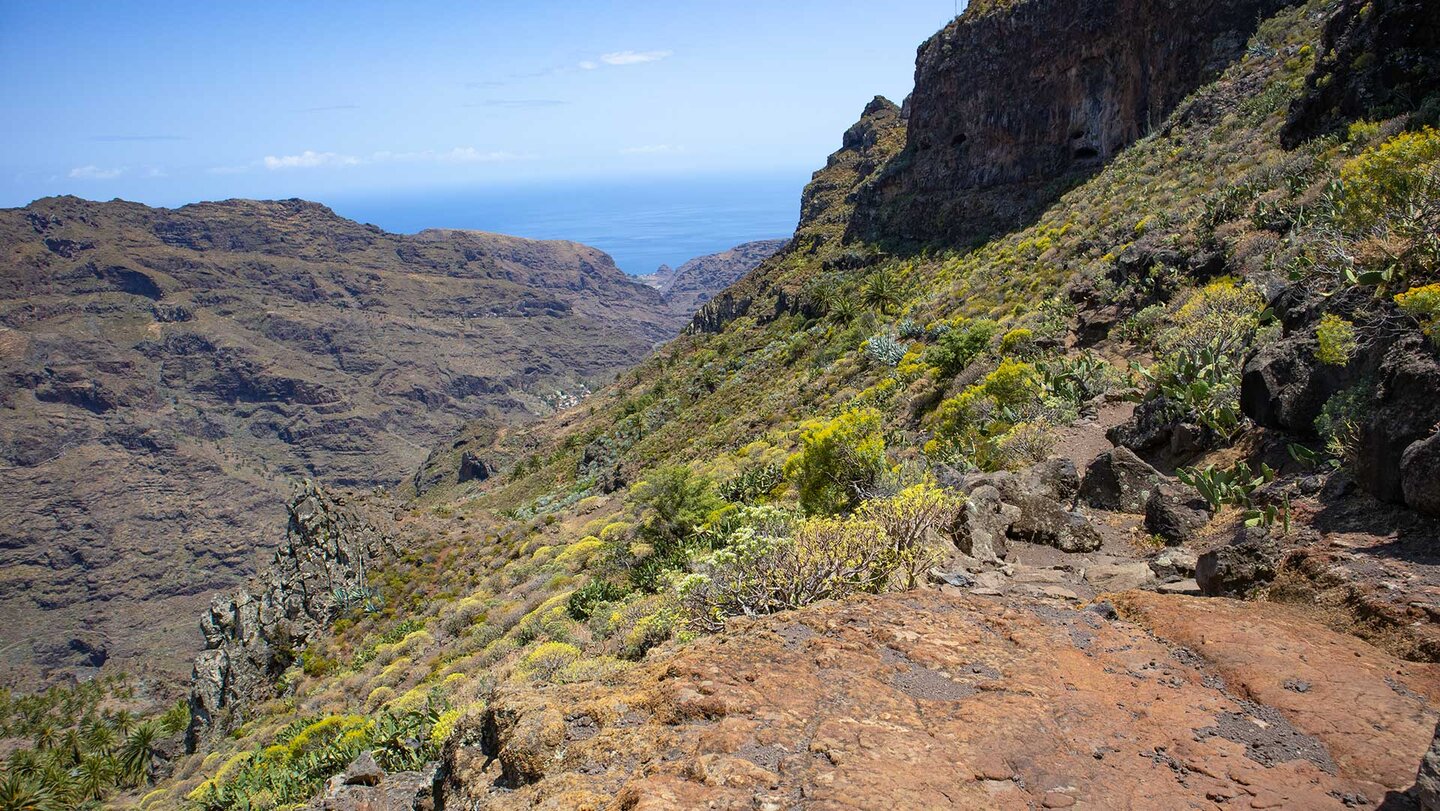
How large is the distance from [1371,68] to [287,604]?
Result: 3321 cm

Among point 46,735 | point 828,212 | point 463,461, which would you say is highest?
point 828,212

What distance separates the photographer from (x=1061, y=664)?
461 cm

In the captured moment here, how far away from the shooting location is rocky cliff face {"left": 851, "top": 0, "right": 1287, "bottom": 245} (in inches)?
1481

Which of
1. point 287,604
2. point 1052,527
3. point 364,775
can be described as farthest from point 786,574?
point 287,604

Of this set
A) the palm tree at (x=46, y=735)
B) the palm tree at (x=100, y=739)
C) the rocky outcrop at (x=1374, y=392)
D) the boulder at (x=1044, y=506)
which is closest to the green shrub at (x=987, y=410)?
the boulder at (x=1044, y=506)

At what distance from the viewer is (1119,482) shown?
8.23m

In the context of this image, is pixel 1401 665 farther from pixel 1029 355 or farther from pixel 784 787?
pixel 1029 355

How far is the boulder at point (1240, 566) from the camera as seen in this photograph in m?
5.16

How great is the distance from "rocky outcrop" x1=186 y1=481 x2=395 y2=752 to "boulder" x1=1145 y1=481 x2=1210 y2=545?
22.9 meters

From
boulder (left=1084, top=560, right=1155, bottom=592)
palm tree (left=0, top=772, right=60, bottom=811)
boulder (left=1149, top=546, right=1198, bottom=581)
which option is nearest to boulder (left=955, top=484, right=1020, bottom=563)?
boulder (left=1084, top=560, right=1155, bottom=592)

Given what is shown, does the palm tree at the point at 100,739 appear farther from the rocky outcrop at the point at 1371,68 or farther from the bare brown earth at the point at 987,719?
the rocky outcrop at the point at 1371,68

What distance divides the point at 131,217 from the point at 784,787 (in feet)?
817

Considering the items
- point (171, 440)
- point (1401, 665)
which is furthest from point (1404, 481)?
point (171, 440)

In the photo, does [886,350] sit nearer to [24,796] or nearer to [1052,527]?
[1052,527]
